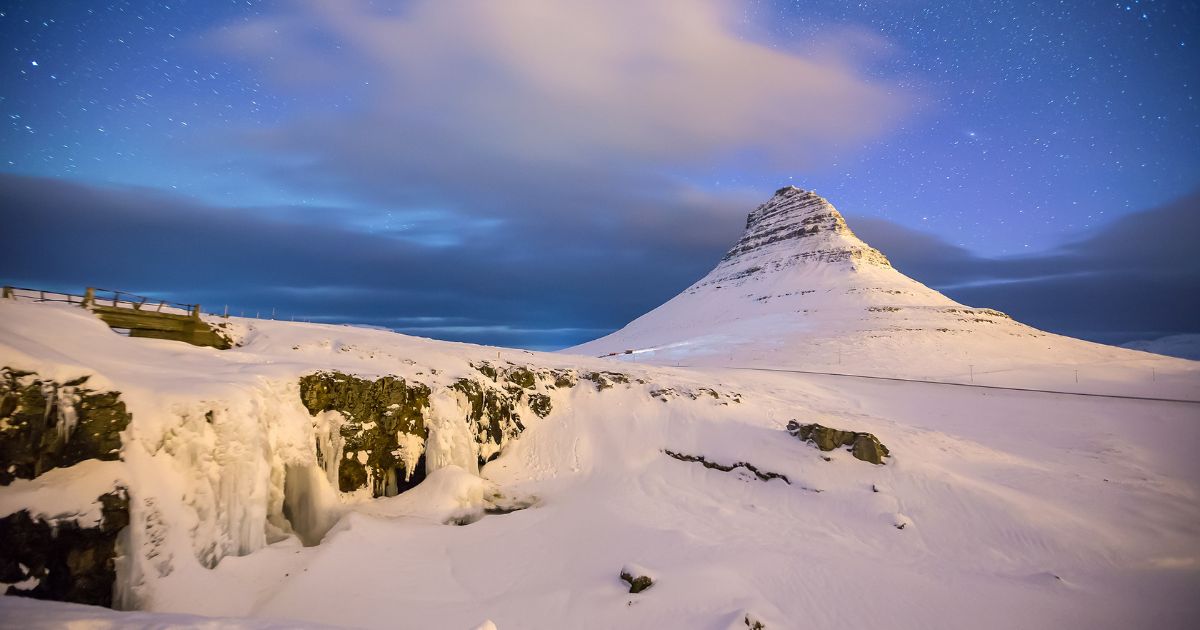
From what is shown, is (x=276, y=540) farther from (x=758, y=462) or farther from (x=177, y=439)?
(x=758, y=462)

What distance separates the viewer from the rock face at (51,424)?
9.03 m

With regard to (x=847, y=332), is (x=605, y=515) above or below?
below

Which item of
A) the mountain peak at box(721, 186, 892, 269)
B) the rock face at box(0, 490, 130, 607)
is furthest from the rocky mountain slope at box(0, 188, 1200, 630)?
the mountain peak at box(721, 186, 892, 269)

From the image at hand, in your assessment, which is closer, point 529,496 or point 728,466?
point 529,496

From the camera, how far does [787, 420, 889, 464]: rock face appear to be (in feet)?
68.1

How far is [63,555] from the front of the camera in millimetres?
8680

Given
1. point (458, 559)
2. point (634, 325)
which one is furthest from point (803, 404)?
point (634, 325)

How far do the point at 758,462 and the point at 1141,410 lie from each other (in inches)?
1010

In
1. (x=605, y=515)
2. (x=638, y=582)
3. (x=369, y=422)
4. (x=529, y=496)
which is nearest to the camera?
(x=638, y=582)

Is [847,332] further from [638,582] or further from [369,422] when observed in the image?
[369,422]

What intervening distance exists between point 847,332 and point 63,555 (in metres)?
74.7

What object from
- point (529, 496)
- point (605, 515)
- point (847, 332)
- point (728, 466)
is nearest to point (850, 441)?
point (728, 466)

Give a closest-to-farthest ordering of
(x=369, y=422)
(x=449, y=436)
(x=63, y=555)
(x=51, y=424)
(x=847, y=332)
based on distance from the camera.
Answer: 1. (x=63, y=555)
2. (x=51, y=424)
3. (x=369, y=422)
4. (x=449, y=436)
5. (x=847, y=332)

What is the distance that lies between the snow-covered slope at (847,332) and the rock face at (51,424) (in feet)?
166
